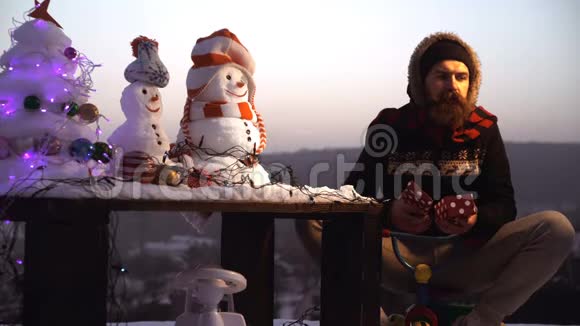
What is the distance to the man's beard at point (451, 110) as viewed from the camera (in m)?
1.99

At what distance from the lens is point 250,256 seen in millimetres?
1833

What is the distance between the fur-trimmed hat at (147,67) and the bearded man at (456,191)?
2.52ft

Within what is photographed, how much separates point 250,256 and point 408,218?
473mm

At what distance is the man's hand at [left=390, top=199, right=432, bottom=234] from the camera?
5.96 feet

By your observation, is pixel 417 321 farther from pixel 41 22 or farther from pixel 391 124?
pixel 41 22

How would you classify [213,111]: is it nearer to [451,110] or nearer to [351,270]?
[351,270]

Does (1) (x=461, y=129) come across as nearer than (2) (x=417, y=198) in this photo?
No

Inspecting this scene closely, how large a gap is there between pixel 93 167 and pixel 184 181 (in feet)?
0.80

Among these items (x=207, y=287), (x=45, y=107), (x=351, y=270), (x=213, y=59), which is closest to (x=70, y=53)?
(x=45, y=107)

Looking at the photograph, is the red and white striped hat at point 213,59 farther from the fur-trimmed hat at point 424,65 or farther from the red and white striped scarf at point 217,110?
the fur-trimmed hat at point 424,65

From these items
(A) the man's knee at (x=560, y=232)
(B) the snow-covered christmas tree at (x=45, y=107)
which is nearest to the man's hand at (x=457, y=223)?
(A) the man's knee at (x=560, y=232)

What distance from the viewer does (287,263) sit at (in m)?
2.79

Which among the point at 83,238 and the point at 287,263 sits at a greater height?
the point at 83,238

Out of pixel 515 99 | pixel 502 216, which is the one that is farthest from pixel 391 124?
pixel 515 99
